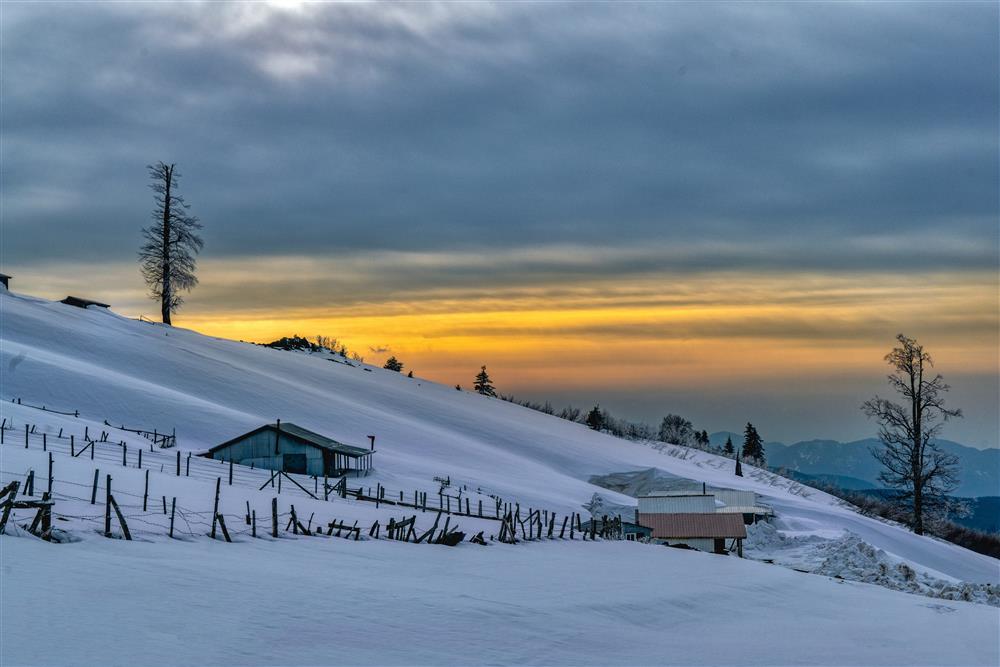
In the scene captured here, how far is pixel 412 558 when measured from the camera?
35.5 metres

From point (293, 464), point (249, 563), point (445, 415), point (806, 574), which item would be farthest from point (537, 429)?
point (249, 563)

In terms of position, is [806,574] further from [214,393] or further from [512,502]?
[214,393]

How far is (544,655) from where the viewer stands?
22469 mm

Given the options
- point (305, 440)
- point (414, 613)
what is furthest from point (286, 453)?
point (414, 613)

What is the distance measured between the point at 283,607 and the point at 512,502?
37.7 meters

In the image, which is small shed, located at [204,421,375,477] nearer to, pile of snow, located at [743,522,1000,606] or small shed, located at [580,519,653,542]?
small shed, located at [580,519,653,542]

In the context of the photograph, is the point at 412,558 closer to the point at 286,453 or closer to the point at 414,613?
the point at 414,613

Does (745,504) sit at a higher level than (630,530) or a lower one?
higher

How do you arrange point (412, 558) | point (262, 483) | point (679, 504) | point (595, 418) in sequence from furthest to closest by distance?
point (595, 418), point (679, 504), point (262, 483), point (412, 558)

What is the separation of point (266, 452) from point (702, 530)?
25498mm

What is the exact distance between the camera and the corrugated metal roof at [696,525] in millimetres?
54656

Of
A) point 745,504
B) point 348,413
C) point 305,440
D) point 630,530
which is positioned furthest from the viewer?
point 348,413

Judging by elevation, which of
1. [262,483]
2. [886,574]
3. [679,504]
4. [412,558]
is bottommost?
[886,574]

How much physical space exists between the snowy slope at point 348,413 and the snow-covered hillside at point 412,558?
256 millimetres
